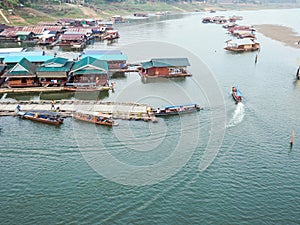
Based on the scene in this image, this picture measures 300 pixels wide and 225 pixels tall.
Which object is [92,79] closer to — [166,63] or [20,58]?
[166,63]

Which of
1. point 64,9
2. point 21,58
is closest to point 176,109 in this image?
point 21,58

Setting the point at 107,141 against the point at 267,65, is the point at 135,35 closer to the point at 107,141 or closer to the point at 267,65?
the point at 267,65

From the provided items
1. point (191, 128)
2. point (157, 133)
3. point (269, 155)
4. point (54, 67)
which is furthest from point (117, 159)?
point (54, 67)

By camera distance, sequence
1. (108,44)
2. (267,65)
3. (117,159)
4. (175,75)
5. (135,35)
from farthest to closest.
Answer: (135,35)
(108,44)
(267,65)
(175,75)
(117,159)

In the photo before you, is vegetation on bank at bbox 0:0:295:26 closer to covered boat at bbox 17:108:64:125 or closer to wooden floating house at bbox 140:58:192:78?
wooden floating house at bbox 140:58:192:78

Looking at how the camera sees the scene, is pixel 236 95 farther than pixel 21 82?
No
